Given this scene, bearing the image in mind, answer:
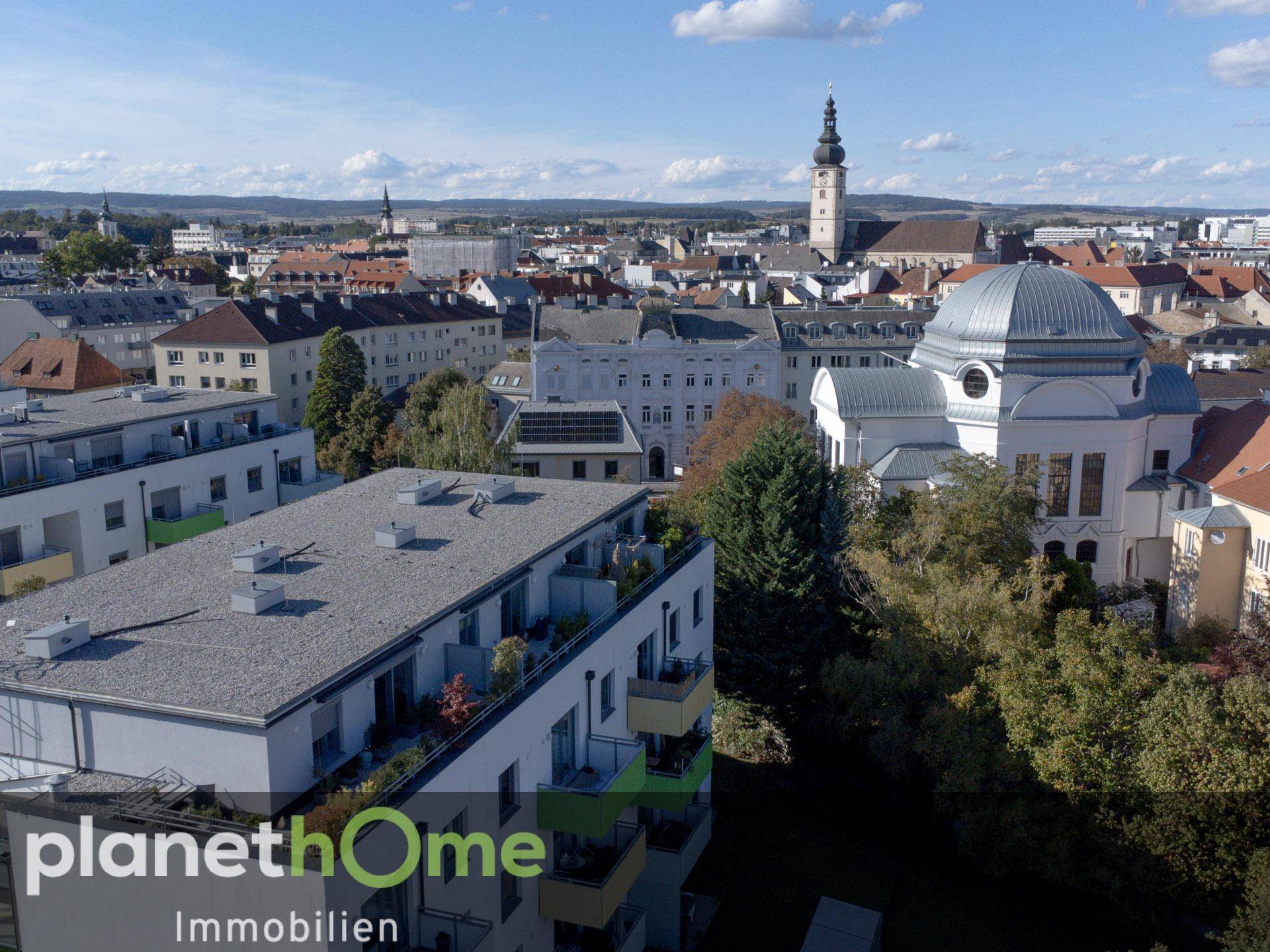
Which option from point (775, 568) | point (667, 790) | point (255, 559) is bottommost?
point (667, 790)

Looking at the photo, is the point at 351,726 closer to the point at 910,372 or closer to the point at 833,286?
the point at 910,372

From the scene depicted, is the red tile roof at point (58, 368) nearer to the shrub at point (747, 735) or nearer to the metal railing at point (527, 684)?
the shrub at point (747, 735)

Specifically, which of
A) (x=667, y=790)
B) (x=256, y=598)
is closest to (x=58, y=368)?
(x=256, y=598)

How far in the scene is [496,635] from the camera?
20.4 metres

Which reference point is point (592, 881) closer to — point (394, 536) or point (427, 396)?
point (394, 536)

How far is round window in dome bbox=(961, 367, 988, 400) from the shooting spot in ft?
155

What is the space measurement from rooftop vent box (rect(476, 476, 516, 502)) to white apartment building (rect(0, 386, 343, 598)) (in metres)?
12.1

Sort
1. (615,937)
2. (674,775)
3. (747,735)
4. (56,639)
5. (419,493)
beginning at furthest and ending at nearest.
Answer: (747,735) < (419,493) < (674,775) < (615,937) < (56,639)

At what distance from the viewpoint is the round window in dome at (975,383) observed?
4725cm

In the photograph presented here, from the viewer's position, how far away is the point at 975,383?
1874 inches

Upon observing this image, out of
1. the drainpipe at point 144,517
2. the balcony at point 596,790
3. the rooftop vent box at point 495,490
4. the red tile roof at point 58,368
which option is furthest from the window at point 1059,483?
the red tile roof at point 58,368

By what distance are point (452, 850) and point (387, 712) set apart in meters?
2.39

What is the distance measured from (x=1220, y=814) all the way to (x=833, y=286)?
12562cm

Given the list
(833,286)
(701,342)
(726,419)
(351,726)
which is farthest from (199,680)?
(833,286)
